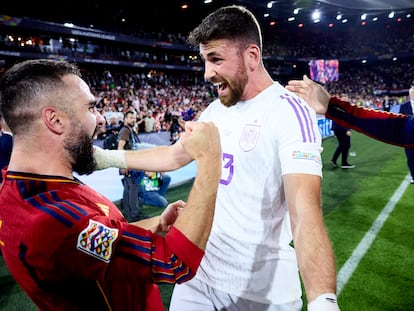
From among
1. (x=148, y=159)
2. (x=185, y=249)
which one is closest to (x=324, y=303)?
(x=185, y=249)

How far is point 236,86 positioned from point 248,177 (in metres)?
0.57

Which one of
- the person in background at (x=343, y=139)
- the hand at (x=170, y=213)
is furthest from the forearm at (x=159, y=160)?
the person in background at (x=343, y=139)

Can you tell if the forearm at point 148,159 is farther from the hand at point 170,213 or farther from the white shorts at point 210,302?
the white shorts at point 210,302

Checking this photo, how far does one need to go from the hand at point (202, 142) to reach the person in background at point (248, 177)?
1.32 feet

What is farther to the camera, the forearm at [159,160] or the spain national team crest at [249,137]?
the forearm at [159,160]

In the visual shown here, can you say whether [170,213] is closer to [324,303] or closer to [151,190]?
[324,303]

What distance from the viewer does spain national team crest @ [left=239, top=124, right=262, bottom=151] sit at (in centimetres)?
195

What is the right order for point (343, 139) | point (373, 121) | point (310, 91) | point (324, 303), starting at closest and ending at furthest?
point (324, 303), point (310, 91), point (373, 121), point (343, 139)

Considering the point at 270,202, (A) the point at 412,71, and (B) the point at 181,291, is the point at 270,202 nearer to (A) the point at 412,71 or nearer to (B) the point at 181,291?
(B) the point at 181,291

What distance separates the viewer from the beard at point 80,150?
161 centimetres

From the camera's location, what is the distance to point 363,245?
16.3 feet

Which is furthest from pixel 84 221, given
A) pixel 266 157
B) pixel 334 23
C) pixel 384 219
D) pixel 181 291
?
pixel 334 23

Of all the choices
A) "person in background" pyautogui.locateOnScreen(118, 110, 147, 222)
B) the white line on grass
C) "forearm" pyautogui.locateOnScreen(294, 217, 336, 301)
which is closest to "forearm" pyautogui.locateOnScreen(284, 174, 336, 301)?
"forearm" pyautogui.locateOnScreen(294, 217, 336, 301)

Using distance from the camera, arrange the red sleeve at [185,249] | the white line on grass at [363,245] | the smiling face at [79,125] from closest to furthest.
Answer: the red sleeve at [185,249] < the smiling face at [79,125] < the white line on grass at [363,245]
